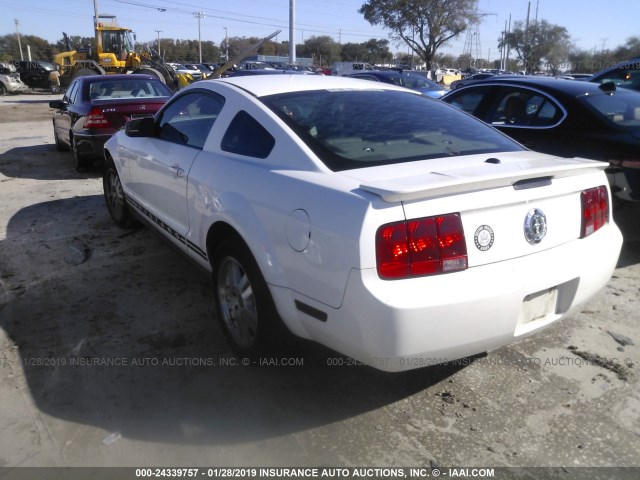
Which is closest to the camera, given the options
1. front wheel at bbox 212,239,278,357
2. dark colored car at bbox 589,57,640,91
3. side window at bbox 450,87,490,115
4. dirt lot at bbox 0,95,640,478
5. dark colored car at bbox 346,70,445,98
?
dirt lot at bbox 0,95,640,478

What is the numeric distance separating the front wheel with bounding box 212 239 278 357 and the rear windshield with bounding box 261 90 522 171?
28.6 inches

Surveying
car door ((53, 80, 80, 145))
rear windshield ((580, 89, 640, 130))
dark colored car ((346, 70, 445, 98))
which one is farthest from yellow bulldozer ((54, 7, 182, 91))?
rear windshield ((580, 89, 640, 130))

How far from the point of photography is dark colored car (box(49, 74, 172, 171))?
7961 millimetres

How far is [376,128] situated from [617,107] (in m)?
3.20

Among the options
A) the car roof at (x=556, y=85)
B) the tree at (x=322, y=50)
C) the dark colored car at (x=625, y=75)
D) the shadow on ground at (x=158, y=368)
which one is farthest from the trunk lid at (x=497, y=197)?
the tree at (x=322, y=50)

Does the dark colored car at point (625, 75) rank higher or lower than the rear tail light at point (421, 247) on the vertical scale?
higher

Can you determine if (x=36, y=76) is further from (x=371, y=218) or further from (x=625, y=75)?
(x=371, y=218)

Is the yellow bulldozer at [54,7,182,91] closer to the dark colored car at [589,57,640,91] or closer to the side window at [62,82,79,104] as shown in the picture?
the side window at [62,82,79,104]

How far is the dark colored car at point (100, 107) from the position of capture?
26.1 ft

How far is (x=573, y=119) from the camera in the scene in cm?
498

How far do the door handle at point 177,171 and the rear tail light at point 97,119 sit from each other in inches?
182

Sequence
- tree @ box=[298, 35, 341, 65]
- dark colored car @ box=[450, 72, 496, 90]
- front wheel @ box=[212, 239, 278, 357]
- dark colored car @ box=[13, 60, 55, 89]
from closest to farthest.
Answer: front wheel @ box=[212, 239, 278, 357] → dark colored car @ box=[450, 72, 496, 90] → dark colored car @ box=[13, 60, 55, 89] → tree @ box=[298, 35, 341, 65]

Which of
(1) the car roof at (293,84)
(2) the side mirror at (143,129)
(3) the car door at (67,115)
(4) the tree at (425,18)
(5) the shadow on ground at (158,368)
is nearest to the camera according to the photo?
(5) the shadow on ground at (158,368)

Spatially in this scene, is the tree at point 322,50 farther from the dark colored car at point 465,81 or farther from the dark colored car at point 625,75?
the dark colored car at point 625,75
